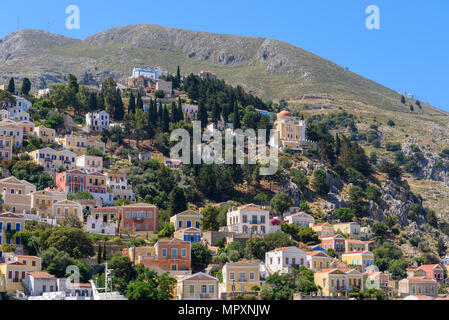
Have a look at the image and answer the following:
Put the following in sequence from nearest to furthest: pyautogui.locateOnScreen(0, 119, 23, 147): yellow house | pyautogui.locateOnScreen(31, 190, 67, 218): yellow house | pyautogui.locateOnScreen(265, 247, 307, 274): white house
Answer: pyautogui.locateOnScreen(265, 247, 307, 274): white house < pyautogui.locateOnScreen(31, 190, 67, 218): yellow house < pyautogui.locateOnScreen(0, 119, 23, 147): yellow house

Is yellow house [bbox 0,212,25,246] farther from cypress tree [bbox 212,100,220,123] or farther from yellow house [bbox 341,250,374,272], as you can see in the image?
cypress tree [bbox 212,100,220,123]

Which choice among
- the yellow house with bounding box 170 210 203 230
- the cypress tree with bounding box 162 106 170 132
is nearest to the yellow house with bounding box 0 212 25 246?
the yellow house with bounding box 170 210 203 230

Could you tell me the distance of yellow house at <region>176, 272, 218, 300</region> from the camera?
64.9 metres

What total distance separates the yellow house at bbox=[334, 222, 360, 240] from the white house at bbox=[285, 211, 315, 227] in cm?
353

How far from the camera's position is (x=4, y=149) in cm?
9531

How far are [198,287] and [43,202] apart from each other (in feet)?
76.8

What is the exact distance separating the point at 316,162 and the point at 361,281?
45.6m

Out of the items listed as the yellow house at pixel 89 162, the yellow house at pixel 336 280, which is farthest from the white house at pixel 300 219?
the yellow house at pixel 89 162

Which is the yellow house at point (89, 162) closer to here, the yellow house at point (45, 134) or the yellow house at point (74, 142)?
the yellow house at point (74, 142)

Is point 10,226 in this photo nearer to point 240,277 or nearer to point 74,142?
point 240,277

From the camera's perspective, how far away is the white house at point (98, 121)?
114 metres

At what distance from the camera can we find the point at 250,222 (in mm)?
85562
